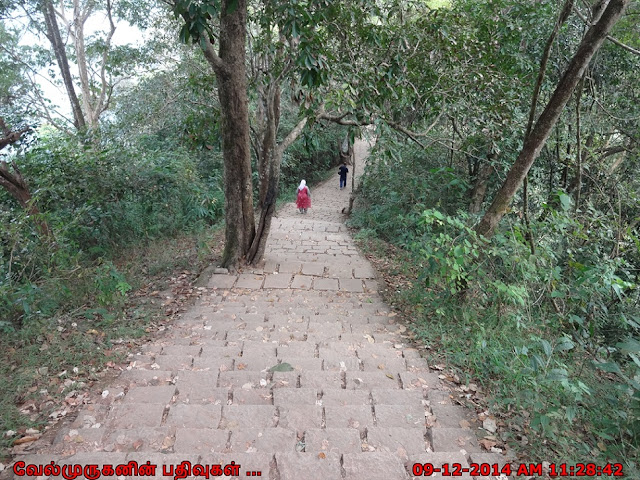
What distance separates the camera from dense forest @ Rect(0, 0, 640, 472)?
3.12 meters

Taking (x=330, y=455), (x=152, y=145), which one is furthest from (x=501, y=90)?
(x=152, y=145)

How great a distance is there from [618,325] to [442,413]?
11.3 feet

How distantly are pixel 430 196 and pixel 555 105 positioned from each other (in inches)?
172

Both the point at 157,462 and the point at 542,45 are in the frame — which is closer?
the point at 157,462

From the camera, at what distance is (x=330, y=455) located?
213 centimetres

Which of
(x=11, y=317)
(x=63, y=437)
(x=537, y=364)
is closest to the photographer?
(x=63, y=437)

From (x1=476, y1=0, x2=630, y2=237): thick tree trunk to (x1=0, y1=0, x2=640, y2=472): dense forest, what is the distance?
0.01 metres

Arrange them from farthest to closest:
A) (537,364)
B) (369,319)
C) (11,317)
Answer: (369,319)
(11,317)
(537,364)

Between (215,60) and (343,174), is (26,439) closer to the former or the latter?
(215,60)

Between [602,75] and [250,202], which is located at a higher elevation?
[602,75]

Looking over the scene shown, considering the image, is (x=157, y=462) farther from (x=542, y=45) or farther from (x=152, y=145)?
(x=152, y=145)
